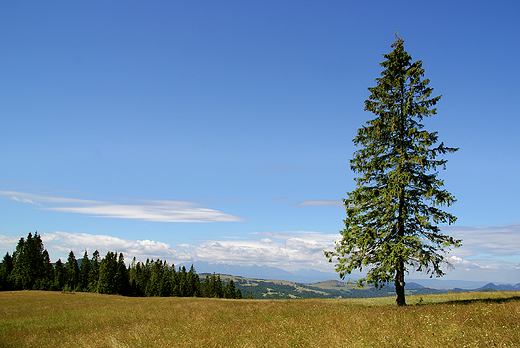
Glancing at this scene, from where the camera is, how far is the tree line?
73938 millimetres

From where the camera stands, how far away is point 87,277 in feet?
298

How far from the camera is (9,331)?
14.8m

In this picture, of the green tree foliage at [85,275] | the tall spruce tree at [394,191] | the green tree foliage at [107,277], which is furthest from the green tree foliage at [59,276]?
the tall spruce tree at [394,191]

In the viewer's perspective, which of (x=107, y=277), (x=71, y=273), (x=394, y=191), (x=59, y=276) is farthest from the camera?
(x=71, y=273)

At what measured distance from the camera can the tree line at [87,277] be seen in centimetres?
7394

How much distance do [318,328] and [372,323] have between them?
184cm

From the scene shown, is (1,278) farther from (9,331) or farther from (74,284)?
(9,331)

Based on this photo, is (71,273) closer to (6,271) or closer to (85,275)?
(85,275)

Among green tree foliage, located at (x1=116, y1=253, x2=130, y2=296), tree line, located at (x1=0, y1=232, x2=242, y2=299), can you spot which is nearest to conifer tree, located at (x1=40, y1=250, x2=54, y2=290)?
tree line, located at (x1=0, y1=232, x2=242, y2=299)

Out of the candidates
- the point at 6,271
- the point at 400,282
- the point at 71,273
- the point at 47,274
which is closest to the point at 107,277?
the point at 71,273

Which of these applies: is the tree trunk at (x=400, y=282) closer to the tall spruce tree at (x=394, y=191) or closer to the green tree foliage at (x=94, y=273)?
the tall spruce tree at (x=394, y=191)

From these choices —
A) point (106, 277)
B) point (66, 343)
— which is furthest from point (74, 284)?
point (66, 343)

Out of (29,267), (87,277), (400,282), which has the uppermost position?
(400,282)

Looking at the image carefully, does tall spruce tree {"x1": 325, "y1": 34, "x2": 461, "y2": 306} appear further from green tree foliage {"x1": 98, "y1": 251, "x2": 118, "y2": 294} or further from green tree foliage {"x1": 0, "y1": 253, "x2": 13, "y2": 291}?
green tree foliage {"x1": 0, "y1": 253, "x2": 13, "y2": 291}
